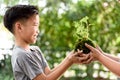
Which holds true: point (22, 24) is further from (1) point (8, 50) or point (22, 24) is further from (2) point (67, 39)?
(2) point (67, 39)

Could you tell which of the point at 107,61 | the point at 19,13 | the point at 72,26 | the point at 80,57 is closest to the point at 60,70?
the point at 80,57

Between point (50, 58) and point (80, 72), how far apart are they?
28 cm

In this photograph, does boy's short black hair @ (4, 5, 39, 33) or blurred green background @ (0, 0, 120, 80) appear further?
blurred green background @ (0, 0, 120, 80)

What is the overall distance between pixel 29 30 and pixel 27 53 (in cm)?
11

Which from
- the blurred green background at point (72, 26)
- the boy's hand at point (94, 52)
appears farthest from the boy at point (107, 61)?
the blurred green background at point (72, 26)

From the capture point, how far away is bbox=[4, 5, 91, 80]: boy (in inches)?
76.3

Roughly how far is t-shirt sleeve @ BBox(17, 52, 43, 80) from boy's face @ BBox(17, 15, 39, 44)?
0.30 ft

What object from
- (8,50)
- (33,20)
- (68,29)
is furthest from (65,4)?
(33,20)

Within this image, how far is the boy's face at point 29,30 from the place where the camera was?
1.98m

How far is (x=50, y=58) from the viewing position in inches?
137

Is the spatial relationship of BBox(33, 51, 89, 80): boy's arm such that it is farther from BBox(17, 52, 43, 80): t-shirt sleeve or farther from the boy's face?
the boy's face

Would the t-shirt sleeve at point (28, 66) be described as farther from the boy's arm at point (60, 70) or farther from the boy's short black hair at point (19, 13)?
the boy's short black hair at point (19, 13)

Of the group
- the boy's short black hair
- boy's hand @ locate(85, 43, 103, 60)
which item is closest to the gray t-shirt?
the boy's short black hair

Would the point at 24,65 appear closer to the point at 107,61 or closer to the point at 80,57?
the point at 80,57
